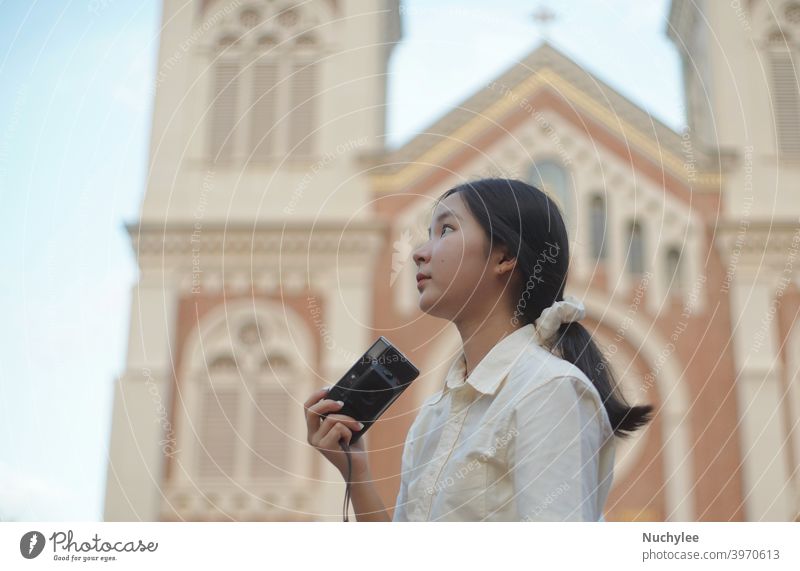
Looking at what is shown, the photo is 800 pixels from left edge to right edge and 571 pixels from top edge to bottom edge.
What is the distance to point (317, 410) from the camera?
2.66ft

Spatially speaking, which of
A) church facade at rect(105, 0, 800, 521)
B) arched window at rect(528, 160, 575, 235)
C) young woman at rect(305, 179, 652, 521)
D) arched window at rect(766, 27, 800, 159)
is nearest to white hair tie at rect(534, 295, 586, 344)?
young woman at rect(305, 179, 652, 521)

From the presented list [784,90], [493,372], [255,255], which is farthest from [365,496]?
[784,90]

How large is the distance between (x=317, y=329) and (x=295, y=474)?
313mm

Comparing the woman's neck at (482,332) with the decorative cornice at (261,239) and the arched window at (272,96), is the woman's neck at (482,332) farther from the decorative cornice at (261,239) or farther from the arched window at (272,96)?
the arched window at (272,96)

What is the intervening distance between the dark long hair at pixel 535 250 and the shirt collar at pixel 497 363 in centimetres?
2

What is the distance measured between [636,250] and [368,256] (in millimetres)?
792

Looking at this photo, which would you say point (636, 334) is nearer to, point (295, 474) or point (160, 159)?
point (295, 474)

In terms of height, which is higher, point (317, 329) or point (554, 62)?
point (554, 62)

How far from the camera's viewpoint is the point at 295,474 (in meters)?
2.18

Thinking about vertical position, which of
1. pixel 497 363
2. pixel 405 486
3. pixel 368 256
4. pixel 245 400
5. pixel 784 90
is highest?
pixel 784 90

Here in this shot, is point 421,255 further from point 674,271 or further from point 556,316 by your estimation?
point 674,271

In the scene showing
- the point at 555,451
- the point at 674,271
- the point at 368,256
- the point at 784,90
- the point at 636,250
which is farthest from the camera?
the point at 636,250
